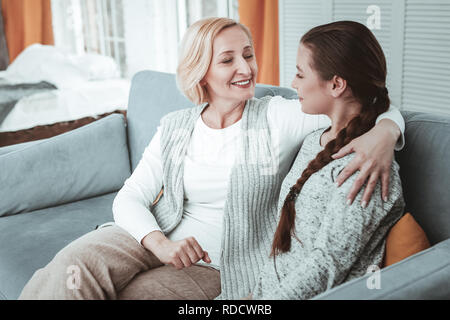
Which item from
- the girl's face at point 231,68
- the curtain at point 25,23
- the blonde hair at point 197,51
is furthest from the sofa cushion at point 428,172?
the curtain at point 25,23

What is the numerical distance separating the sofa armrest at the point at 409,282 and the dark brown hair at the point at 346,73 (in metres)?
0.22

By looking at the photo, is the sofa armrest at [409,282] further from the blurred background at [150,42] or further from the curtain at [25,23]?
the curtain at [25,23]

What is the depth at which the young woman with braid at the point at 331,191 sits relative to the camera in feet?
3.05

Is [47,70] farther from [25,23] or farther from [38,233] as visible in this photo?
[38,233]

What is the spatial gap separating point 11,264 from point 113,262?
45 cm

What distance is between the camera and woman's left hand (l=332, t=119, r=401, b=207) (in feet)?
3.07

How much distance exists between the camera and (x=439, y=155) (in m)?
1.09

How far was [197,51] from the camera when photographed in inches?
53.2

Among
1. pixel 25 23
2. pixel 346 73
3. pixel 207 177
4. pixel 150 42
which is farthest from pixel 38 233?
pixel 25 23

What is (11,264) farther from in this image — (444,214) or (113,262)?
(444,214)

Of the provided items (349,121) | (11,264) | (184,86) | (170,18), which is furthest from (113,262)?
(170,18)

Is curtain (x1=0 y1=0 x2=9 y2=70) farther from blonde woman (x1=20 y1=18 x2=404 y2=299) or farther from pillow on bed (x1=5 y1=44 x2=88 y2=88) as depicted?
blonde woman (x1=20 y1=18 x2=404 y2=299)
